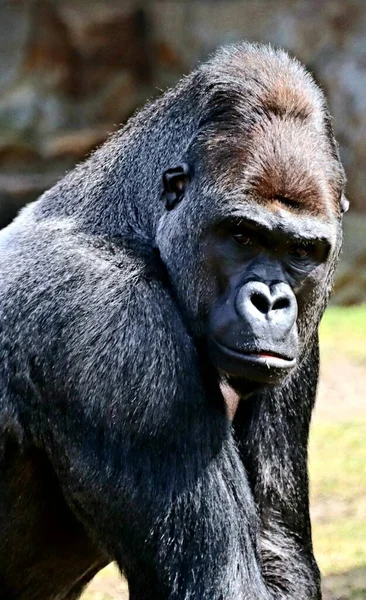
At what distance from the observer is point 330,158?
152 inches

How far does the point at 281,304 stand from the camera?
3.53 metres

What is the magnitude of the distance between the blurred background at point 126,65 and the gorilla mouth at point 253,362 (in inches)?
328

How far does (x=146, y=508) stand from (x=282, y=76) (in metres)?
1.55

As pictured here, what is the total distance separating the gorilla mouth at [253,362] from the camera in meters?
3.47

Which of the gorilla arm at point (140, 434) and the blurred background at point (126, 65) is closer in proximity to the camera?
the gorilla arm at point (140, 434)

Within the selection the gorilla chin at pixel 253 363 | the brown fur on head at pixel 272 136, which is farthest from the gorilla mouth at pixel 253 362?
the brown fur on head at pixel 272 136

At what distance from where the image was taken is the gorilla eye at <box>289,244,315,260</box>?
3.65 metres

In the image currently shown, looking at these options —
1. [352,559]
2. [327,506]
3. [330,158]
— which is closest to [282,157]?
Answer: [330,158]

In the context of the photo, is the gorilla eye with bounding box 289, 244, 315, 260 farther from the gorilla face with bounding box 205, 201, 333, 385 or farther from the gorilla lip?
the gorilla lip

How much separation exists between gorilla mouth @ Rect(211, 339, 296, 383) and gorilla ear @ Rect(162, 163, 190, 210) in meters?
0.54

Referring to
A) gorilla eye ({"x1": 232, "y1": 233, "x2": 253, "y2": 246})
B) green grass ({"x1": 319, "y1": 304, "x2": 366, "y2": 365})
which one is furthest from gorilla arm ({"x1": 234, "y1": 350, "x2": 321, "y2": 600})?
green grass ({"x1": 319, "y1": 304, "x2": 366, "y2": 365})

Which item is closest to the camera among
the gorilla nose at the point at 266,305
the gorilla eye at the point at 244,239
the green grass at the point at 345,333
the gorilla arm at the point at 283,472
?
the gorilla nose at the point at 266,305

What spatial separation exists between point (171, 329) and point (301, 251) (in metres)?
0.51

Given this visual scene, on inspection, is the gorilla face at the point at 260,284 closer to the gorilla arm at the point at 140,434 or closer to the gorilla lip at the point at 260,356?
the gorilla lip at the point at 260,356
